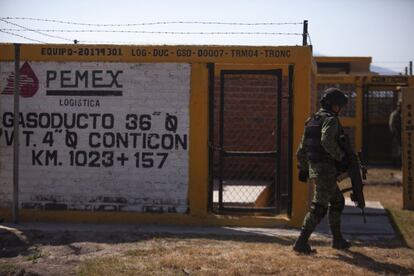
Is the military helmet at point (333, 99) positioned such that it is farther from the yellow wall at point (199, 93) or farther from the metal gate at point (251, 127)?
the metal gate at point (251, 127)

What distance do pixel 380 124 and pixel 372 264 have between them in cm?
1417

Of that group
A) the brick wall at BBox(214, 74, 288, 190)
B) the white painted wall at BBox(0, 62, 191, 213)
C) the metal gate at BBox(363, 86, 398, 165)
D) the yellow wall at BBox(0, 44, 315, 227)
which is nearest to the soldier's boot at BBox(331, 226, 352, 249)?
the yellow wall at BBox(0, 44, 315, 227)

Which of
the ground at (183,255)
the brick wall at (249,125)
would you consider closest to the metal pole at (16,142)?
the ground at (183,255)

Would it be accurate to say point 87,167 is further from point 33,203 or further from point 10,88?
point 10,88

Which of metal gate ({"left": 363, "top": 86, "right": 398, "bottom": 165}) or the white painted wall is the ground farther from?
metal gate ({"left": 363, "top": 86, "right": 398, "bottom": 165})

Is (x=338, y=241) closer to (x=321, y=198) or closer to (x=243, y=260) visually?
(x=321, y=198)

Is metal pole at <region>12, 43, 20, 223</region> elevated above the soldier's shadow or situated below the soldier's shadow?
above

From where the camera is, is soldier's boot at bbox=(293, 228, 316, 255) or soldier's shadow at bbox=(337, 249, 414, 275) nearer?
soldier's shadow at bbox=(337, 249, 414, 275)

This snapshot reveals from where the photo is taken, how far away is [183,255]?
6445 millimetres

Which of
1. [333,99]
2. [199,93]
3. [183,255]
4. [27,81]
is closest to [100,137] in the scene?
[27,81]

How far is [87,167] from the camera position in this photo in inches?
324

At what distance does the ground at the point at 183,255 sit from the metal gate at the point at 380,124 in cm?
1224

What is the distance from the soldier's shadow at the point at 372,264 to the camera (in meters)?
5.99

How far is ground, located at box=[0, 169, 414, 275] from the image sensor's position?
5.89 meters
